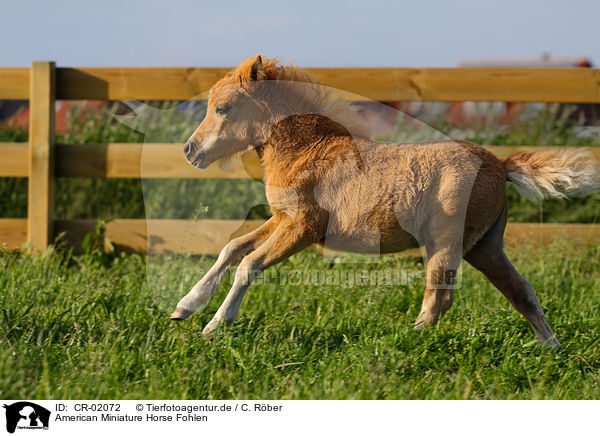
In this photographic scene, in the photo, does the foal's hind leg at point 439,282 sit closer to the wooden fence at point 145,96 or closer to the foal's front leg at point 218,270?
the foal's front leg at point 218,270

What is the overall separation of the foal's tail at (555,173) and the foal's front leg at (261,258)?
1.31 metres

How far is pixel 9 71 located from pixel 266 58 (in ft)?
11.5

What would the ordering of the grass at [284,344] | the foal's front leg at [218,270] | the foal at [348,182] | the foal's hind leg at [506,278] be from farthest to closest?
1. the foal's hind leg at [506,278]
2. the foal at [348,182]
3. the foal's front leg at [218,270]
4. the grass at [284,344]

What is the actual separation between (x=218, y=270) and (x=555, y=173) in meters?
1.96

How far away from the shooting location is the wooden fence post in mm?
5711

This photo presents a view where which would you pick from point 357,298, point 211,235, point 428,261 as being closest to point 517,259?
point 357,298

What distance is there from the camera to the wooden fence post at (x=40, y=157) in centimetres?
571

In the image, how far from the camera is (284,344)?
3.41 meters

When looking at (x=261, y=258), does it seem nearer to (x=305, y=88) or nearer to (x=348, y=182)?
(x=348, y=182)

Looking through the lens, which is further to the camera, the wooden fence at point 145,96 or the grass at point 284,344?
the wooden fence at point 145,96

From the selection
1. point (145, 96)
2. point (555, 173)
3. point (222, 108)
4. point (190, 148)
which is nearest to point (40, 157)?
point (145, 96)
